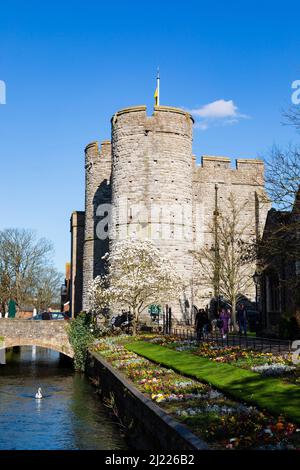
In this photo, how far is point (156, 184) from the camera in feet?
117

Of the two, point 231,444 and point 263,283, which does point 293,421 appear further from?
point 263,283

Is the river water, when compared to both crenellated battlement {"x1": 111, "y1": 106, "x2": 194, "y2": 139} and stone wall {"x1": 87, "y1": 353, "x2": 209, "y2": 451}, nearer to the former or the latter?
stone wall {"x1": 87, "y1": 353, "x2": 209, "y2": 451}

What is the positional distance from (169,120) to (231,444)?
1183 inches

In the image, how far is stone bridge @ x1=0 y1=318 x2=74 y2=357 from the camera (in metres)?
34.0

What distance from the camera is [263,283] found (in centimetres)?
3241

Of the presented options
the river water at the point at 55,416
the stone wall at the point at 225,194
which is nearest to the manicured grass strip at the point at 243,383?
the river water at the point at 55,416

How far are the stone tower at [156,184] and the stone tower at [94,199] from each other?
256 inches

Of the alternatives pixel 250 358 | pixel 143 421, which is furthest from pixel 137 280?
pixel 143 421

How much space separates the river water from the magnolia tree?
4858 millimetres

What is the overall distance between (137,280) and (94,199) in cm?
1463

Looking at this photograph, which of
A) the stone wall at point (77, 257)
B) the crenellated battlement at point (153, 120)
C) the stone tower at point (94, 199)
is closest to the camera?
the crenellated battlement at point (153, 120)

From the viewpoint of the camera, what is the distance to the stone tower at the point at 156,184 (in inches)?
1400

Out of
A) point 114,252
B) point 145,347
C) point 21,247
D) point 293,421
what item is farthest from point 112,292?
point 21,247

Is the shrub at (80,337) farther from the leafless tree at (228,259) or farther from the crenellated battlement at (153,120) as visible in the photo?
the crenellated battlement at (153,120)
